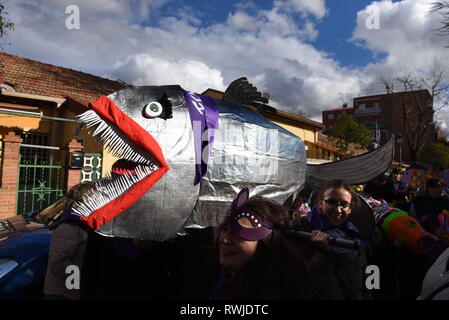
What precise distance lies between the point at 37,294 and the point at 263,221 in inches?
65.2

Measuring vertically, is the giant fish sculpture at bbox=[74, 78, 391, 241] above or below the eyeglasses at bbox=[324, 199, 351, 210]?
above

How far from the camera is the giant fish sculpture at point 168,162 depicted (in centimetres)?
149

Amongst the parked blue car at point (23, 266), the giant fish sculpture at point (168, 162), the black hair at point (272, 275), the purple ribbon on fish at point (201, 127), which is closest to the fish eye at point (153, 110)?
the giant fish sculpture at point (168, 162)

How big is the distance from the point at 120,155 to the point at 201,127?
0.49 meters

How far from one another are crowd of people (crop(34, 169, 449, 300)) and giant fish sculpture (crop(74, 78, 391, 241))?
28 centimetres

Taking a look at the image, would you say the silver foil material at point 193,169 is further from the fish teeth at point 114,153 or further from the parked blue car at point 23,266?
the parked blue car at point 23,266

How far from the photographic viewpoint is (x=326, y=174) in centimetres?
253

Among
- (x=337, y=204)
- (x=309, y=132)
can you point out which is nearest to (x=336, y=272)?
(x=337, y=204)

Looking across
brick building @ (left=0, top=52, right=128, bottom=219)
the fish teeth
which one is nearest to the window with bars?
brick building @ (left=0, top=52, right=128, bottom=219)

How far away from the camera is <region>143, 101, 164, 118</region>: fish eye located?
159 centimetres

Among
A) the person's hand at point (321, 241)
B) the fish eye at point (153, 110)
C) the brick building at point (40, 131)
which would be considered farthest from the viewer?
the brick building at point (40, 131)

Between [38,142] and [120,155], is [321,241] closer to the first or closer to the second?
[120,155]

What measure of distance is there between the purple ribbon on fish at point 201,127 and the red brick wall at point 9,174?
5258 millimetres

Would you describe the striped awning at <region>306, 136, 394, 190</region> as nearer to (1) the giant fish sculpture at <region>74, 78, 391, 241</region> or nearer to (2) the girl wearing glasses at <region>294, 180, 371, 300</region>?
(1) the giant fish sculpture at <region>74, 78, 391, 241</region>
